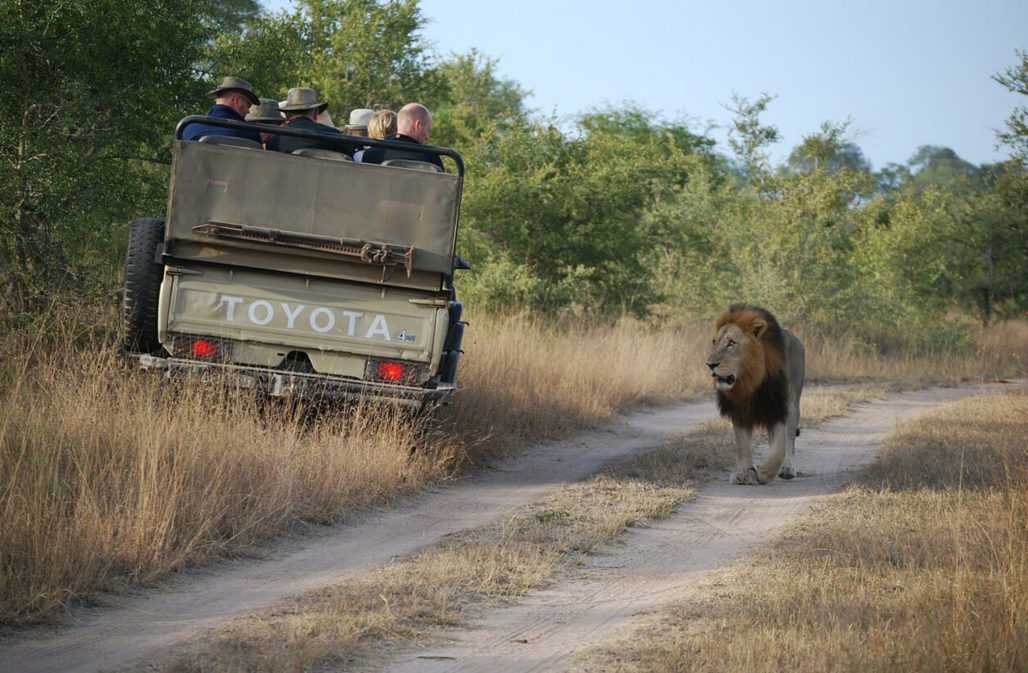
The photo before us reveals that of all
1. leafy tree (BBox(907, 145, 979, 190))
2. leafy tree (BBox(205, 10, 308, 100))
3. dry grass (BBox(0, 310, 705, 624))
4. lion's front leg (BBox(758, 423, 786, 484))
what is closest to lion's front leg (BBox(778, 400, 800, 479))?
lion's front leg (BBox(758, 423, 786, 484))

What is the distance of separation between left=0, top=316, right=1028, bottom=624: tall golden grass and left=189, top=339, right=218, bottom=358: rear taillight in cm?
22

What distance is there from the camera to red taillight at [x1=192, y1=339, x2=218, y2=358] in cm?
827

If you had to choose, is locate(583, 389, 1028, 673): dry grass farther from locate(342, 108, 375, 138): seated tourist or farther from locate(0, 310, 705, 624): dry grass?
locate(342, 108, 375, 138): seated tourist

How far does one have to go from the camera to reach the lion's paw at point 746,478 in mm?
9688

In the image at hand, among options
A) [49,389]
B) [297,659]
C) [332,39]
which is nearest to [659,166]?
[332,39]

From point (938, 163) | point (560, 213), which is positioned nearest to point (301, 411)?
point (560, 213)

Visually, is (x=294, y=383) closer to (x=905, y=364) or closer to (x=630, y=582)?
(x=630, y=582)

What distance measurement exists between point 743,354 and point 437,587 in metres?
4.53

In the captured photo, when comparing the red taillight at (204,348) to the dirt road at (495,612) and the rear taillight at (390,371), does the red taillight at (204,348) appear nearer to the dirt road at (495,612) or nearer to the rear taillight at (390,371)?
the rear taillight at (390,371)

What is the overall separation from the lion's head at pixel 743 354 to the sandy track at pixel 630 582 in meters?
0.79

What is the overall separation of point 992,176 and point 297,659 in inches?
1365

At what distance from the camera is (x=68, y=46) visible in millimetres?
11102

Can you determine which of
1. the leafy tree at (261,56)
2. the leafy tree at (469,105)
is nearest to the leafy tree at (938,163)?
the leafy tree at (469,105)

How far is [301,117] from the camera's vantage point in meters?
9.58
